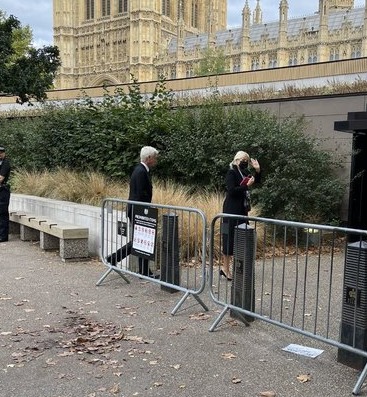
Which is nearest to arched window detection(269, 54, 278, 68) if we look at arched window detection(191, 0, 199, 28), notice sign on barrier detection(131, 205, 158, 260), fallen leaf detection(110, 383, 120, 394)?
arched window detection(191, 0, 199, 28)

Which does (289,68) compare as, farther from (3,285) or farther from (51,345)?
(51,345)

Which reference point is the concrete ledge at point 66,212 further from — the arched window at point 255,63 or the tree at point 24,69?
the arched window at point 255,63

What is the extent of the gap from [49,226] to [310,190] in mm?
5149

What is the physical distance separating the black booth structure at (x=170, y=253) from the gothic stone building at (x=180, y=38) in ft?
200

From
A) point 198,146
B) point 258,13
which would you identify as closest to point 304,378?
point 198,146

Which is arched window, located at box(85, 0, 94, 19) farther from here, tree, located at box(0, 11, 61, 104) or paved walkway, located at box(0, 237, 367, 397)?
paved walkway, located at box(0, 237, 367, 397)

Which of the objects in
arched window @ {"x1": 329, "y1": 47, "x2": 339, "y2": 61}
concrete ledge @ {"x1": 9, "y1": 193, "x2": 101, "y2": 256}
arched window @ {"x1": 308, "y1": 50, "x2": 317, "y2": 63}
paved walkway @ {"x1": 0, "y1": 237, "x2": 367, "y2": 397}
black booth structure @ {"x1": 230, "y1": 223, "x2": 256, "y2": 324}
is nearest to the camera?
paved walkway @ {"x1": 0, "y1": 237, "x2": 367, "y2": 397}

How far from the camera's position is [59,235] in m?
8.15

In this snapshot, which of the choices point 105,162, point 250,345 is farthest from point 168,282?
point 105,162

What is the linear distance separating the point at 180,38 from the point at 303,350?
3426 inches

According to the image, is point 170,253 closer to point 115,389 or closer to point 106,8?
point 115,389

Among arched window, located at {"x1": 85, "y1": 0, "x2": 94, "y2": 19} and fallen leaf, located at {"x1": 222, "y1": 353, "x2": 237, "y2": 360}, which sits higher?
arched window, located at {"x1": 85, "y1": 0, "x2": 94, "y2": 19}

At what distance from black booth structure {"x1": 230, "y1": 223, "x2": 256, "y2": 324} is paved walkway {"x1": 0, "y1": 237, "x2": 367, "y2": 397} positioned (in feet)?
1.00

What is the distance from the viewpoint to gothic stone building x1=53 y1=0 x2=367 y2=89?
69.9 meters
